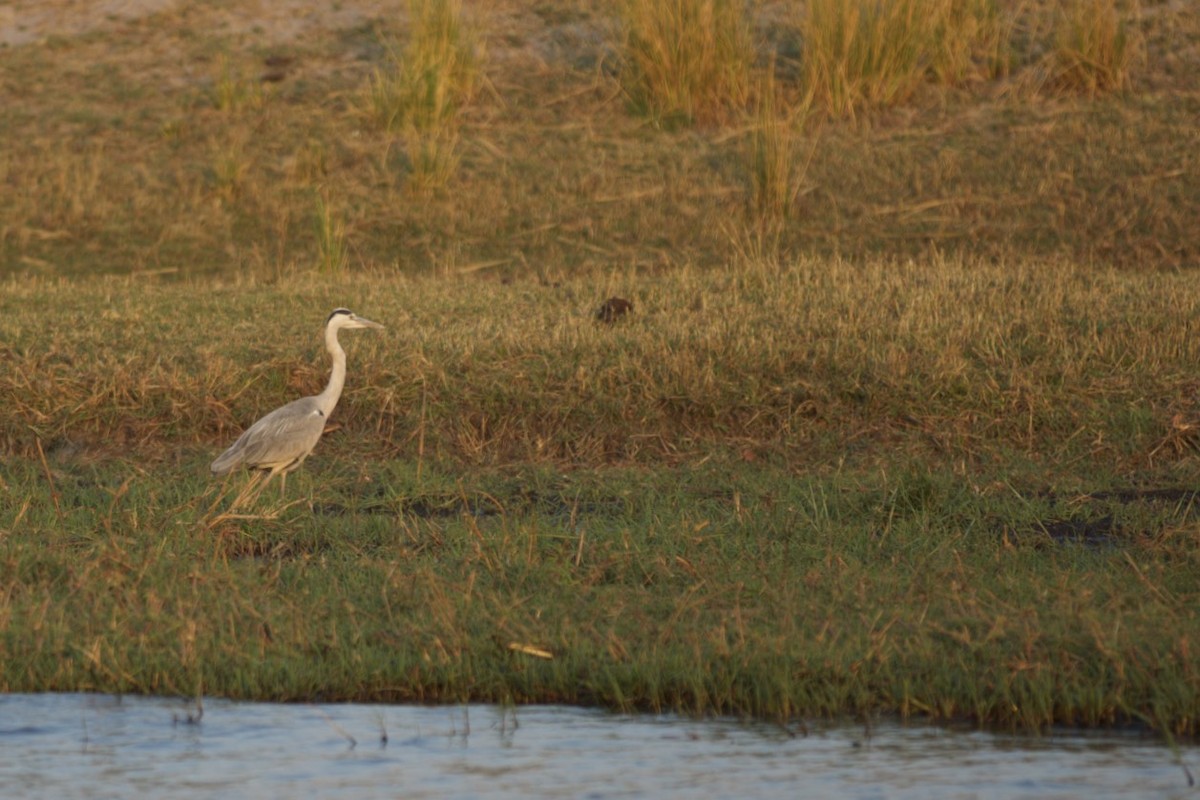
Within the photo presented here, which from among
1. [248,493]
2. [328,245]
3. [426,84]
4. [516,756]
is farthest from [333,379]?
[426,84]

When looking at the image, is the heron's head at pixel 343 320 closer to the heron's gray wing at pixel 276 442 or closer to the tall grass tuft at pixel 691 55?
the heron's gray wing at pixel 276 442

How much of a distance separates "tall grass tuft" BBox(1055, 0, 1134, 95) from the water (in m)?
12.0

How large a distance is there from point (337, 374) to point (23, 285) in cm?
491

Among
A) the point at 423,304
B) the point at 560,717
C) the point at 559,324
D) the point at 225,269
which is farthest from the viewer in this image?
the point at 225,269

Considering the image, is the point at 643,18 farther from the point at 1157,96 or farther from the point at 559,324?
the point at 559,324

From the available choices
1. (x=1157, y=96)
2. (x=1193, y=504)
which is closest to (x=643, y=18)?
(x=1157, y=96)

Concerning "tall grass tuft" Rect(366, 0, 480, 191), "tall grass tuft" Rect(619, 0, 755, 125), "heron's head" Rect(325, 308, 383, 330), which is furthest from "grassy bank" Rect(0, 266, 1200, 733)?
"tall grass tuft" Rect(619, 0, 755, 125)

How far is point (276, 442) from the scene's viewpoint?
780 centimetres

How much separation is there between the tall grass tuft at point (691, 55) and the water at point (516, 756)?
11.1 m

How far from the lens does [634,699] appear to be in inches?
215

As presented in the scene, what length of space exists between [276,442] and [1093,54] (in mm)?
10467

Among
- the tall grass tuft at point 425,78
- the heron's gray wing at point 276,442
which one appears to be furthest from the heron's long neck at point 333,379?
the tall grass tuft at point 425,78

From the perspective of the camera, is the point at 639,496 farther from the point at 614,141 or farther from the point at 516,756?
the point at 614,141

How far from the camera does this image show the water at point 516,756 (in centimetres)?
490
